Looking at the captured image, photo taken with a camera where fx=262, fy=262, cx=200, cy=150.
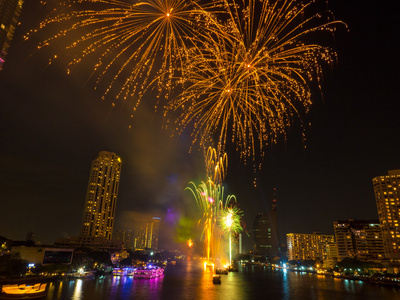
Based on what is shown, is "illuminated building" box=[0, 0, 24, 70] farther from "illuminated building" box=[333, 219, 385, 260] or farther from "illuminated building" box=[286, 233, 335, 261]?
"illuminated building" box=[286, 233, 335, 261]

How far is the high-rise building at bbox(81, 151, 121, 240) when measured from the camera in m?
120

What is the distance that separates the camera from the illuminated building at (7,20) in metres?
52.6

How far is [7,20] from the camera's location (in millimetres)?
53625

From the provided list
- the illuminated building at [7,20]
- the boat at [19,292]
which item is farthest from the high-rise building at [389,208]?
the illuminated building at [7,20]

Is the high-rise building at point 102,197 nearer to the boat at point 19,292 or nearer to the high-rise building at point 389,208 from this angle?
the boat at point 19,292

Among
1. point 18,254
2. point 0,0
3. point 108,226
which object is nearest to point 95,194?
point 108,226

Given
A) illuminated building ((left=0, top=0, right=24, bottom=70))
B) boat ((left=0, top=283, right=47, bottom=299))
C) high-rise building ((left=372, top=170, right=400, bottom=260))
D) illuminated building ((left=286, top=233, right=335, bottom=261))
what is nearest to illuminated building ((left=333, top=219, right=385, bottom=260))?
high-rise building ((left=372, top=170, right=400, bottom=260))

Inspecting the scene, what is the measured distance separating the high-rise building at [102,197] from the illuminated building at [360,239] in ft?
388

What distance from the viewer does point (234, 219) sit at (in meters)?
59.2

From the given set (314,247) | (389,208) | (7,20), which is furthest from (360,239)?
(7,20)

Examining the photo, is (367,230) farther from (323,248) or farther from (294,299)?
(294,299)

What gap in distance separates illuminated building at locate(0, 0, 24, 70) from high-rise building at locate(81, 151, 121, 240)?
81.6 metres

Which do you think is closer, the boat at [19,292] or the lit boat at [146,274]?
the boat at [19,292]

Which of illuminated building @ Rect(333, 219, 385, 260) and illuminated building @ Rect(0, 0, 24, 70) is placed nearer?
illuminated building @ Rect(0, 0, 24, 70)
